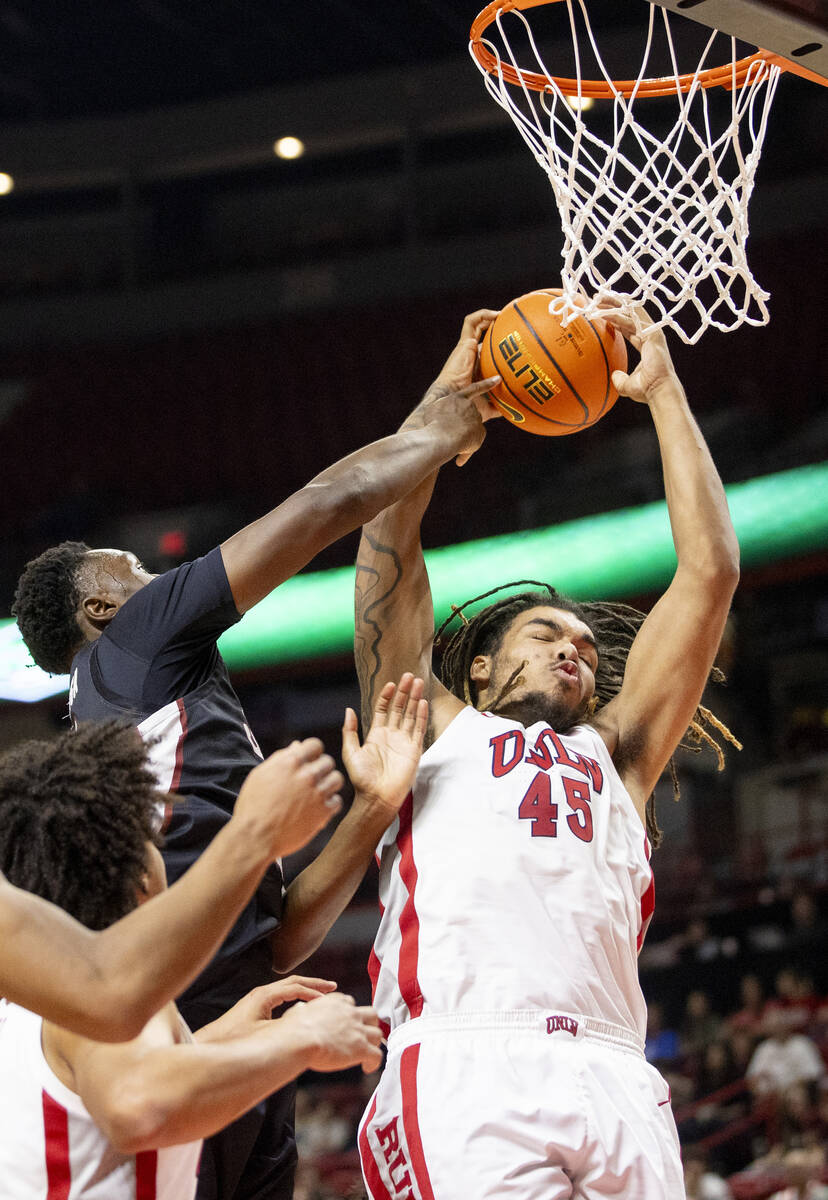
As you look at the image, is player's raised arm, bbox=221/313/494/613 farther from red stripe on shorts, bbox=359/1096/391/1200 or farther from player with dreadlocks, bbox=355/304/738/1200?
red stripe on shorts, bbox=359/1096/391/1200

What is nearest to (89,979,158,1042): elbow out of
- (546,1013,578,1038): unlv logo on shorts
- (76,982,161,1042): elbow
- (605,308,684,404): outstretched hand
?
(76,982,161,1042): elbow

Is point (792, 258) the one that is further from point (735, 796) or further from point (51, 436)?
point (51, 436)

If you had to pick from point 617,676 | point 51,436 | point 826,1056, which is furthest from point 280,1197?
→ point 51,436

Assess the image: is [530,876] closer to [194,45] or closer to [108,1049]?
[108,1049]

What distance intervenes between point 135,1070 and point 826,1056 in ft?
24.8

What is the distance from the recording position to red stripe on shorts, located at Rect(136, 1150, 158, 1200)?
1.96 m

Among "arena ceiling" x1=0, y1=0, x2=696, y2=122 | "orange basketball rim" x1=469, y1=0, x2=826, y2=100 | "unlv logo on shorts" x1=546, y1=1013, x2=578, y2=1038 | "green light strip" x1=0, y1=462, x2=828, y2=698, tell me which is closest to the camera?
Result: "unlv logo on shorts" x1=546, y1=1013, x2=578, y2=1038

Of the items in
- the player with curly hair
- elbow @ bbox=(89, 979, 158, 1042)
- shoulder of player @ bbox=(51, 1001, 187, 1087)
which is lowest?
shoulder of player @ bbox=(51, 1001, 187, 1087)

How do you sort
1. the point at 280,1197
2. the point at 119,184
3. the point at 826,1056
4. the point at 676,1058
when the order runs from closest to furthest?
the point at 280,1197, the point at 826,1056, the point at 676,1058, the point at 119,184

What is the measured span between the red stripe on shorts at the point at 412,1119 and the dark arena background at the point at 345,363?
22.5 ft

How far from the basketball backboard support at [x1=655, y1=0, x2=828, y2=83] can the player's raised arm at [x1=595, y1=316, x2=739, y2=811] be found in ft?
3.09

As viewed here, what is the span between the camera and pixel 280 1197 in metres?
2.74

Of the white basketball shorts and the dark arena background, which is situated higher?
the dark arena background

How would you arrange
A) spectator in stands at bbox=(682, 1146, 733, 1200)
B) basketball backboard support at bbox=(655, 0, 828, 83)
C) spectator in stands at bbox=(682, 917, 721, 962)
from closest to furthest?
1. basketball backboard support at bbox=(655, 0, 828, 83)
2. spectator in stands at bbox=(682, 1146, 733, 1200)
3. spectator in stands at bbox=(682, 917, 721, 962)
